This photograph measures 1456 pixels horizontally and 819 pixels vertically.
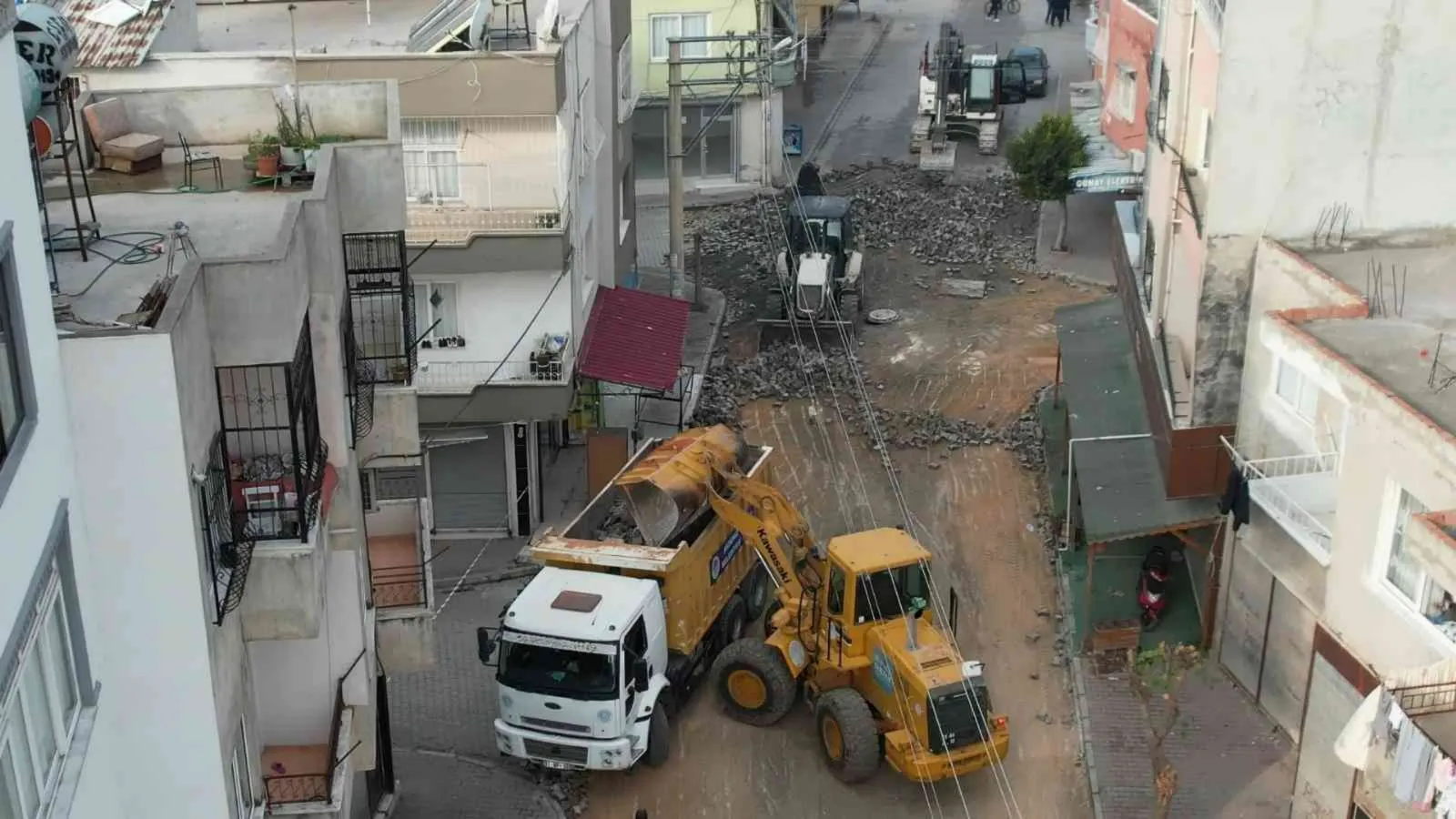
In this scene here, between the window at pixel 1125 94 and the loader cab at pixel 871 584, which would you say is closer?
the loader cab at pixel 871 584

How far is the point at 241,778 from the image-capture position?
13.9 meters

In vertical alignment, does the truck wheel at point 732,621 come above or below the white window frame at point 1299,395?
below

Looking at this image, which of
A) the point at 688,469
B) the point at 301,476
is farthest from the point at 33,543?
the point at 688,469

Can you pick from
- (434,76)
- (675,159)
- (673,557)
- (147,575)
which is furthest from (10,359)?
(675,159)

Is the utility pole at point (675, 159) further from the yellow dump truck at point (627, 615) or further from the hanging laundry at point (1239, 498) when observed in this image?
the hanging laundry at point (1239, 498)

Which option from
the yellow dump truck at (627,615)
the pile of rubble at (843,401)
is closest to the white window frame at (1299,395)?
the yellow dump truck at (627,615)

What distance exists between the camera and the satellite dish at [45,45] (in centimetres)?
1388

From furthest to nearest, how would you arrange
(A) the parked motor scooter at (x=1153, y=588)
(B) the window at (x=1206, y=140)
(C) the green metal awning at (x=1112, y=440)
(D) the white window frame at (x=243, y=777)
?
(A) the parked motor scooter at (x=1153, y=588) < (B) the window at (x=1206, y=140) < (C) the green metal awning at (x=1112, y=440) < (D) the white window frame at (x=243, y=777)

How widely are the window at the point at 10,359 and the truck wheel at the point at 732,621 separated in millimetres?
16019

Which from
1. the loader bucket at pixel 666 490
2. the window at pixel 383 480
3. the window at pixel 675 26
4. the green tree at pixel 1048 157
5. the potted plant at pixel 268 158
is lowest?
the loader bucket at pixel 666 490

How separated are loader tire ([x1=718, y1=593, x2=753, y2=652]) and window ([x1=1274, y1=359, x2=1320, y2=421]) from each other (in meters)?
8.82

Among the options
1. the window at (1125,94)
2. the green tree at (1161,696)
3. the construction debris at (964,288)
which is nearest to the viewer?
the green tree at (1161,696)

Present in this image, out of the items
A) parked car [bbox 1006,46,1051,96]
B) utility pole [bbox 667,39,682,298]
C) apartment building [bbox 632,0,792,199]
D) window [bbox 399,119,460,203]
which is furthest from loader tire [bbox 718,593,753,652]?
parked car [bbox 1006,46,1051,96]

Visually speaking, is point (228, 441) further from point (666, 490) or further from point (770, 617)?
point (770, 617)
